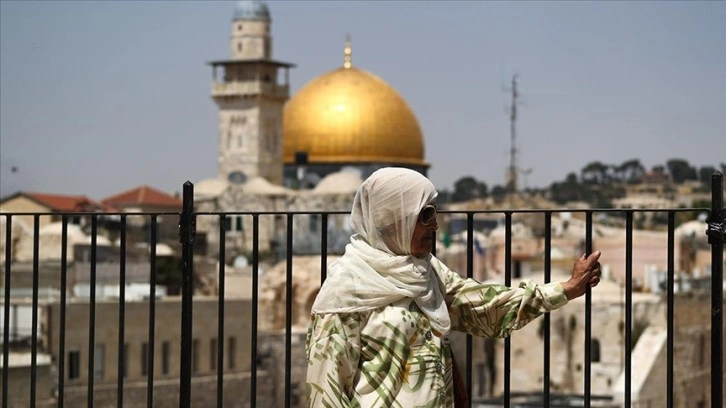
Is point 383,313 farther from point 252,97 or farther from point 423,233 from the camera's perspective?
point 252,97

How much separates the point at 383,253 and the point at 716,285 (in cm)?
132

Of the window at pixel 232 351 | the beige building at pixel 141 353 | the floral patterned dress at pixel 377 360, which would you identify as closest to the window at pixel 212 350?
the beige building at pixel 141 353

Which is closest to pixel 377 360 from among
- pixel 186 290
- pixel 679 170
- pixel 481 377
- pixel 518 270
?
pixel 186 290

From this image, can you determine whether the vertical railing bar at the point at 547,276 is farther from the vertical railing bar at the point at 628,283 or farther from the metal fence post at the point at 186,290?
the metal fence post at the point at 186,290

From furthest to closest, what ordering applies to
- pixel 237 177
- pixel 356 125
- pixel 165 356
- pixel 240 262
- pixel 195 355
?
pixel 356 125, pixel 237 177, pixel 240 262, pixel 195 355, pixel 165 356

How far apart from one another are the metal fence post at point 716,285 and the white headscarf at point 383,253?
3.31ft

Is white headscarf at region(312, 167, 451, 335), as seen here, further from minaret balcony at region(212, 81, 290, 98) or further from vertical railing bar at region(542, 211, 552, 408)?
minaret balcony at region(212, 81, 290, 98)

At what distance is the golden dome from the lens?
2756 inches

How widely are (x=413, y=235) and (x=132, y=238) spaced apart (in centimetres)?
5021

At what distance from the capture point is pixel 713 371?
465cm

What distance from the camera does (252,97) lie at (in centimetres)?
6950

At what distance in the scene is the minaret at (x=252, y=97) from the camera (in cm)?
6931

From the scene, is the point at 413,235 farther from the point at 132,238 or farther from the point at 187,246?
the point at 132,238

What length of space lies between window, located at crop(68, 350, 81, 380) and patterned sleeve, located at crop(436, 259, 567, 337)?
2983 cm
